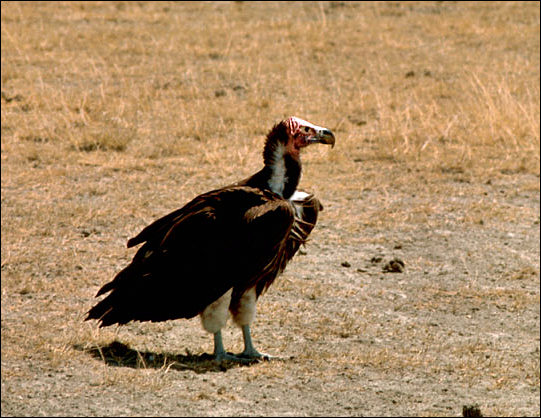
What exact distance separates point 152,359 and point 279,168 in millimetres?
1274

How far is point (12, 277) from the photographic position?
283 inches

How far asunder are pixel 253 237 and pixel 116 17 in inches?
437

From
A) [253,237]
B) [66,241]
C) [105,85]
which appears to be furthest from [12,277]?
[105,85]

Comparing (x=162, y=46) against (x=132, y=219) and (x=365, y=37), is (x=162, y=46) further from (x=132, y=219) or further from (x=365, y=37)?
(x=132, y=219)

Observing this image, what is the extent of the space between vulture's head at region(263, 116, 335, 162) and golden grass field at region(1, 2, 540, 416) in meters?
1.20

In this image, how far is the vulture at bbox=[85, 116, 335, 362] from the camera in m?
5.52

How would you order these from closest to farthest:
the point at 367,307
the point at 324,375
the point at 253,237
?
the point at 253,237 → the point at 324,375 → the point at 367,307

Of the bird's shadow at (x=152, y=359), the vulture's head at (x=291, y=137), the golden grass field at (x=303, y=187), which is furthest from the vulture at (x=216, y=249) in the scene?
the golden grass field at (x=303, y=187)

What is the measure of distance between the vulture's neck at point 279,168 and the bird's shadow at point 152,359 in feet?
3.28

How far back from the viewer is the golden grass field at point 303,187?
19.0ft

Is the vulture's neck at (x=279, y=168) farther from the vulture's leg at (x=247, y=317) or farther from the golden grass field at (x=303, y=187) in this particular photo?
the golden grass field at (x=303, y=187)

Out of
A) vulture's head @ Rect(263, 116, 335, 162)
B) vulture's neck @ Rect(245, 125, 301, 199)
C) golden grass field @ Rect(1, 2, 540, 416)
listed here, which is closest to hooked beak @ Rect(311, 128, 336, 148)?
vulture's head @ Rect(263, 116, 335, 162)

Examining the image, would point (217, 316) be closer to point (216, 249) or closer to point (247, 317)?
point (247, 317)

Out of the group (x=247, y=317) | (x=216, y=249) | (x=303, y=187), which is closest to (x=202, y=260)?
(x=216, y=249)
